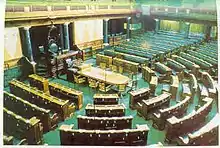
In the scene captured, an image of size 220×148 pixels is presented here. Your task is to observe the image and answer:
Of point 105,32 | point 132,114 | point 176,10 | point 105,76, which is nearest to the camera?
point 132,114

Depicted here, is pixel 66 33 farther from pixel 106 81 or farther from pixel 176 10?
pixel 176 10

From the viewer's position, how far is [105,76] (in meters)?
8.42

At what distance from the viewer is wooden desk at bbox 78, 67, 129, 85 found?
8.00 meters

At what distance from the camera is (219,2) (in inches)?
188

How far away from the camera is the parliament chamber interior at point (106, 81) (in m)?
5.28

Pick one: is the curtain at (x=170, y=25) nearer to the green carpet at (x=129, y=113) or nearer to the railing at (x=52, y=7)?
the railing at (x=52, y=7)

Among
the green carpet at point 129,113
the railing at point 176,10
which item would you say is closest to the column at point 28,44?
the green carpet at point 129,113

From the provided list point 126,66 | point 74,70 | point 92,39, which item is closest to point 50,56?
point 74,70

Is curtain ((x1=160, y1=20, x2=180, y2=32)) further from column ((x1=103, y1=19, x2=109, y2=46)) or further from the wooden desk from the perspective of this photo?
the wooden desk

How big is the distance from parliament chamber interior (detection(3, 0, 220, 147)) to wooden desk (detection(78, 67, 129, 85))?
0.12 feet

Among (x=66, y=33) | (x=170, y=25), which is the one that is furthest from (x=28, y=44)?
(x=170, y=25)

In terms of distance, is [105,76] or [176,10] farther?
[176,10]

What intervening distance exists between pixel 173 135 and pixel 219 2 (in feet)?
10.1

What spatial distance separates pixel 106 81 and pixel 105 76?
1.38 feet
